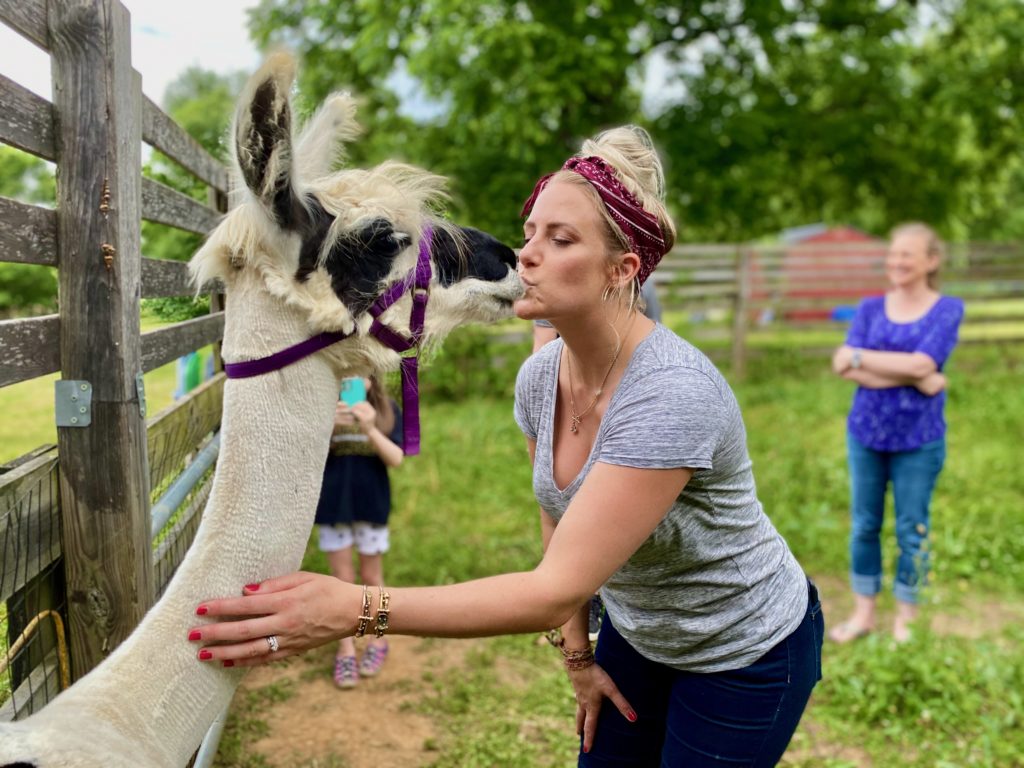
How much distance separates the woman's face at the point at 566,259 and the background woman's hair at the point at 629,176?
0.02 meters

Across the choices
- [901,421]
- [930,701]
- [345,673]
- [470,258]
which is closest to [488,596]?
[470,258]

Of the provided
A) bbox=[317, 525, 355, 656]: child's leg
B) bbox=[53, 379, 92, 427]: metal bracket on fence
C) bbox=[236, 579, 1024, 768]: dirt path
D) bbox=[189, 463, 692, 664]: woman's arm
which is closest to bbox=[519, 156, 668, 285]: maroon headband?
bbox=[189, 463, 692, 664]: woman's arm

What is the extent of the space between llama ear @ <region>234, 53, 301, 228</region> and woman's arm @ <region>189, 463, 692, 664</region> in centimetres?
66

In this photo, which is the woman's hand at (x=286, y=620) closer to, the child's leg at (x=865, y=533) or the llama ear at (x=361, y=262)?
the llama ear at (x=361, y=262)

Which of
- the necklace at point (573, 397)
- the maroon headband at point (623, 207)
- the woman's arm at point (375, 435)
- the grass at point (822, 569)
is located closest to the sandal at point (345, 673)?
the grass at point (822, 569)

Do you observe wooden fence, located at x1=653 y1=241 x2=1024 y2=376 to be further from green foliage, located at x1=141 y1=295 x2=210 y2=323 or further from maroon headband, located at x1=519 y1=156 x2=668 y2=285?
maroon headband, located at x1=519 y1=156 x2=668 y2=285

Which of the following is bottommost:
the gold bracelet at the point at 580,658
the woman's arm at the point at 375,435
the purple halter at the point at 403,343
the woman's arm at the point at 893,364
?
the gold bracelet at the point at 580,658

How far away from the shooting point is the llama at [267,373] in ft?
4.54

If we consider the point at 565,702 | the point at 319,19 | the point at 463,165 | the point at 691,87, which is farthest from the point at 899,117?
the point at 565,702

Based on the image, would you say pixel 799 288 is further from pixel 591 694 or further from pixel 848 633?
pixel 591 694

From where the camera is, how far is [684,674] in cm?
188

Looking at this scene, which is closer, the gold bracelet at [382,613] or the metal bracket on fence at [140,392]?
the gold bracelet at [382,613]

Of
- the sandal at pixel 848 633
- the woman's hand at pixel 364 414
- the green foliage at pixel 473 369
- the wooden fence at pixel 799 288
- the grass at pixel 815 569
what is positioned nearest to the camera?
the grass at pixel 815 569

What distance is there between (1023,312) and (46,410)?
44.5ft
